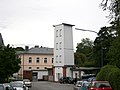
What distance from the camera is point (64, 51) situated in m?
90.4

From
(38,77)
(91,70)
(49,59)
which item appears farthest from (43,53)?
(91,70)

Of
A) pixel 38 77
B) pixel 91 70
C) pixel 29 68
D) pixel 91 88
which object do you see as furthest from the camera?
pixel 29 68

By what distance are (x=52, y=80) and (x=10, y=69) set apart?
43.3 metres

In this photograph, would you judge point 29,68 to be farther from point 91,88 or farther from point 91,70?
point 91,88

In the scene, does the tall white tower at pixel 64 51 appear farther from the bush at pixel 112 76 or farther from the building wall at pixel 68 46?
→ the bush at pixel 112 76

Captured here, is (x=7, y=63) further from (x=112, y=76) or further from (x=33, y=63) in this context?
(x=33, y=63)

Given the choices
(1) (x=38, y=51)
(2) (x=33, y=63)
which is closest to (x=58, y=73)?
(2) (x=33, y=63)

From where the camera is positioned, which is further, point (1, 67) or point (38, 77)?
point (38, 77)

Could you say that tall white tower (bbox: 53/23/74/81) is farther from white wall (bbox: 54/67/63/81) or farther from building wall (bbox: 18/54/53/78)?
building wall (bbox: 18/54/53/78)

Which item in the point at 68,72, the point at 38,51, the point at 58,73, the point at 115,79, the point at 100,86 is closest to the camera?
the point at 100,86

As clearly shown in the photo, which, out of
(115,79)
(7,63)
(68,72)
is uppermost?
(68,72)

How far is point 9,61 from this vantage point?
52625mm

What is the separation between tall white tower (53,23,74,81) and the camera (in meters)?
90.1

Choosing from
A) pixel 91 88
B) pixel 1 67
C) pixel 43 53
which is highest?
pixel 43 53
